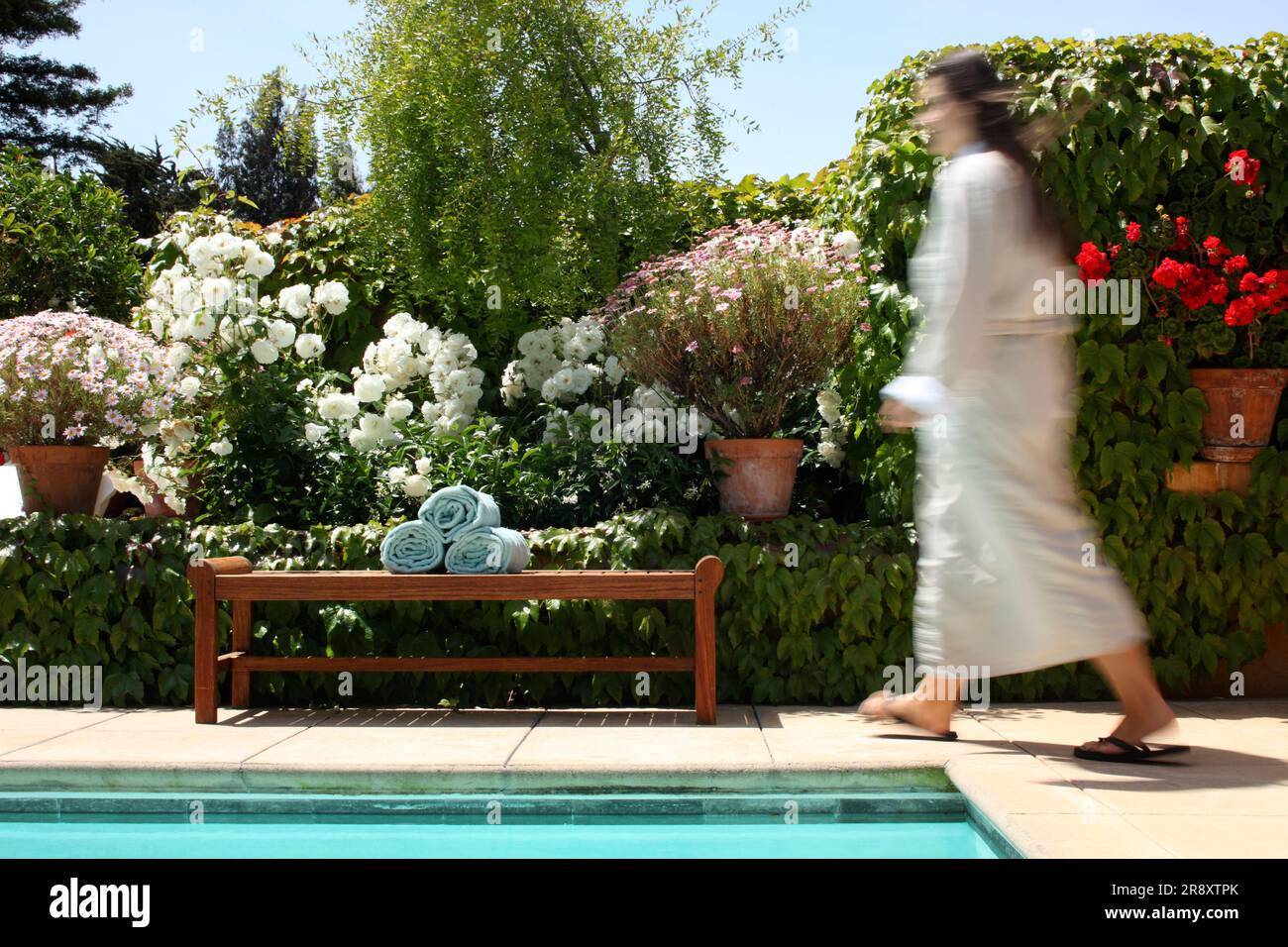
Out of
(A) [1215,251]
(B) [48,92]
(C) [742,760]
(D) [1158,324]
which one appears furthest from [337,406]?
(B) [48,92]

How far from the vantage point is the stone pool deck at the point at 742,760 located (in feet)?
9.43

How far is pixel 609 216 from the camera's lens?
6395 millimetres

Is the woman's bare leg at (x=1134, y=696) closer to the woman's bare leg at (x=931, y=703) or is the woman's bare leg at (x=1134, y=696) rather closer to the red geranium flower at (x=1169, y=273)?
the woman's bare leg at (x=931, y=703)

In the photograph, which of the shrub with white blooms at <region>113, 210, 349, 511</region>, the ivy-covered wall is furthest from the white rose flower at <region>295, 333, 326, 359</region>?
the ivy-covered wall

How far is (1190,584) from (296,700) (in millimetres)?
3811

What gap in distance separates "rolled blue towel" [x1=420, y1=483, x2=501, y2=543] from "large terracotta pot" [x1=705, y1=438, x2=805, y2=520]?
3.70 feet

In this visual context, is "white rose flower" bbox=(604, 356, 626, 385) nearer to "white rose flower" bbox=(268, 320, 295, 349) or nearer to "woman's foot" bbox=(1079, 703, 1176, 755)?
"white rose flower" bbox=(268, 320, 295, 349)

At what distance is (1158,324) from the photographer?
4.78 meters

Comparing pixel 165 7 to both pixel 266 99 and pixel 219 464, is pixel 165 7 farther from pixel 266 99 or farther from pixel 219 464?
pixel 219 464

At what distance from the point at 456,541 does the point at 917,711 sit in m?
1.88

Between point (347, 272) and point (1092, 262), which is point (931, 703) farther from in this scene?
point (347, 272)

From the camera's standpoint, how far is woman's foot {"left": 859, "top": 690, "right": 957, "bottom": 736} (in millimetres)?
3846

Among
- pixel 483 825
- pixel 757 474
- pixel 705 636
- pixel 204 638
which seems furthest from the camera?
pixel 757 474
